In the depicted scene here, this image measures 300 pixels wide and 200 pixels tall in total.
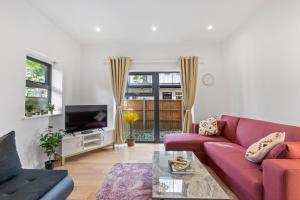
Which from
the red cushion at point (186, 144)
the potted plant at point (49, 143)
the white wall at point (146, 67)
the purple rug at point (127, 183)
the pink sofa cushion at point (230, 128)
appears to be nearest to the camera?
the purple rug at point (127, 183)

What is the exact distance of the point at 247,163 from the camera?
2146 millimetres

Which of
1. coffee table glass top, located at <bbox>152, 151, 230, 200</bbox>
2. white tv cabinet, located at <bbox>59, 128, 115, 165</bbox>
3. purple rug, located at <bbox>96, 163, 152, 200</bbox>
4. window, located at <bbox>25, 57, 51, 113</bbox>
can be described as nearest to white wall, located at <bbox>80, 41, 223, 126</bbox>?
white tv cabinet, located at <bbox>59, 128, 115, 165</bbox>

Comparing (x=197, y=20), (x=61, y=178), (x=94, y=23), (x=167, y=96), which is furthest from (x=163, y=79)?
(x=61, y=178)

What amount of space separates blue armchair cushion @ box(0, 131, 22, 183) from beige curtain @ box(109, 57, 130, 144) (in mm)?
2817

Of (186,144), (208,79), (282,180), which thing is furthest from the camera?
(208,79)

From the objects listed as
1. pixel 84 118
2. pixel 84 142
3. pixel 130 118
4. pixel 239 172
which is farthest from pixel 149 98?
pixel 239 172

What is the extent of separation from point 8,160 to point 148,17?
9.79 ft

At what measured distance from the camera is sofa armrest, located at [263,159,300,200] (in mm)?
1439

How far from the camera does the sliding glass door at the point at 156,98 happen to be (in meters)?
5.09

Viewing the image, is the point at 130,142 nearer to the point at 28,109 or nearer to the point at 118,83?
the point at 118,83

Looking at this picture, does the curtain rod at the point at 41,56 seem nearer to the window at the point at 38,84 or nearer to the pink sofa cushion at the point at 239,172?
the window at the point at 38,84

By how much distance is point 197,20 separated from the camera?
360 centimetres

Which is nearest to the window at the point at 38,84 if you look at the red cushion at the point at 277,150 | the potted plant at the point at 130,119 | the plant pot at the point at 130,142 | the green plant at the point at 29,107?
the green plant at the point at 29,107

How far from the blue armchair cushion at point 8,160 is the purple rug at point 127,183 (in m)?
0.95
